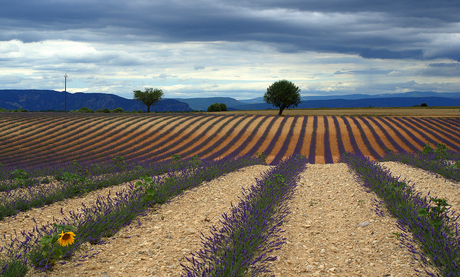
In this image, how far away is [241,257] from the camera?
3750 mm

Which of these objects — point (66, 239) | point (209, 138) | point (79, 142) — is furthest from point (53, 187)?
point (209, 138)

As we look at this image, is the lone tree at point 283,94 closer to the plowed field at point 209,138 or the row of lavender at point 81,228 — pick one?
the plowed field at point 209,138

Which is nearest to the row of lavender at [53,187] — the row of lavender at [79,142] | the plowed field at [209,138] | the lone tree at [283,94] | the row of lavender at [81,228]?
the row of lavender at [81,228]

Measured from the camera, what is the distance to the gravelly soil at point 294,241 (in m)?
4.04

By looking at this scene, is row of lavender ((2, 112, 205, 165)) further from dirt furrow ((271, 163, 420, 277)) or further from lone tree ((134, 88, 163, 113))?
lone tree ((134, 88, 163, 113))

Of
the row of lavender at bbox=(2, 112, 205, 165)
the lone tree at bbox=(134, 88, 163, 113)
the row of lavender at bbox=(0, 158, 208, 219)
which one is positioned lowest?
the row of lavender at bbox=(2, 112, 205, 165)

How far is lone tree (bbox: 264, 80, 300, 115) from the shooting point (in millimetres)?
57656

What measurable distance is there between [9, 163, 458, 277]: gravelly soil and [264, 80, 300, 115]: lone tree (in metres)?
51.3

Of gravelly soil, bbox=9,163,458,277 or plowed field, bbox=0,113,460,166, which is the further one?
plowed field, bbox=0,113,460,166

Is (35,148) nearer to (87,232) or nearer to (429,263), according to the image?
(87,232)

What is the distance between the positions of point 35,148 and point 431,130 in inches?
1632

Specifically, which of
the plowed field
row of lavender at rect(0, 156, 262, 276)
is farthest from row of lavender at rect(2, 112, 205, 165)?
row of lavender at rect(0, 156, 262, 276)

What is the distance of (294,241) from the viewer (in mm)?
4934

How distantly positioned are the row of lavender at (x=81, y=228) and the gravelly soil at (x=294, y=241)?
18 cm
